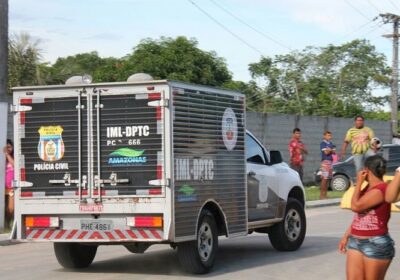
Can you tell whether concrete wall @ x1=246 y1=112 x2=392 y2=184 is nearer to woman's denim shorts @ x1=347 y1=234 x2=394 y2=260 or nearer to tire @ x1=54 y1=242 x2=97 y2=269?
tire @ x1=54 y1=242 x2=97 y2=269

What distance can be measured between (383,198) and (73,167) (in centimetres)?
486

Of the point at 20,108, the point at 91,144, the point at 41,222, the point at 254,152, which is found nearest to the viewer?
the point at 91,144

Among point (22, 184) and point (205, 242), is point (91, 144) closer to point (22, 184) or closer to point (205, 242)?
point (22, 184)

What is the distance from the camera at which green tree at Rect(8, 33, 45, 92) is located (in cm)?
2962

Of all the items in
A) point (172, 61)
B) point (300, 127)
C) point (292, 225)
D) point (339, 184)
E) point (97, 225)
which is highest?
point (172, 61)

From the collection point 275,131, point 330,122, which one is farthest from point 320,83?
point 275,131

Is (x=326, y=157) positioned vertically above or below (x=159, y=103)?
below

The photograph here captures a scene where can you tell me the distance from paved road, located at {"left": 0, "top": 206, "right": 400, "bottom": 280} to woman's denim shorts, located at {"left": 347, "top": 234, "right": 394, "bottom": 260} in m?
3.53

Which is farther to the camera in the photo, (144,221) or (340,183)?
(340,183)

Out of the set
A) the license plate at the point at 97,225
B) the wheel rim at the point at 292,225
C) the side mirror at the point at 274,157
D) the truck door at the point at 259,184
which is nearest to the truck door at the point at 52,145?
the license plate at the point at 97,225

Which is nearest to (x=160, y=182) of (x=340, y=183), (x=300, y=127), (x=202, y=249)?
(x=202, y=249)

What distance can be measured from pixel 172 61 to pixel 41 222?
30371mm

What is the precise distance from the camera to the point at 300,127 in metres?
→ 31.2

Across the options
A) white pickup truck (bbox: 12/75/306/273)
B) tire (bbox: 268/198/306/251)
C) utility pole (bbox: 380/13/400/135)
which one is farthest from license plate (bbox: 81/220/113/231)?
utility pole (bbox: 380/13/400/135)
